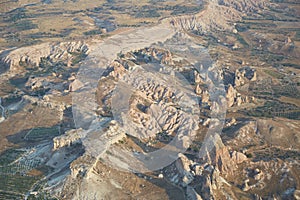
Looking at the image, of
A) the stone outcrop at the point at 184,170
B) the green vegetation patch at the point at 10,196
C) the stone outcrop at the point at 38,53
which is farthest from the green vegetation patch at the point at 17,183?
the stone outcrop at the point at 38,53

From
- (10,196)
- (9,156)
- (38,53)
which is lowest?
(38,53)

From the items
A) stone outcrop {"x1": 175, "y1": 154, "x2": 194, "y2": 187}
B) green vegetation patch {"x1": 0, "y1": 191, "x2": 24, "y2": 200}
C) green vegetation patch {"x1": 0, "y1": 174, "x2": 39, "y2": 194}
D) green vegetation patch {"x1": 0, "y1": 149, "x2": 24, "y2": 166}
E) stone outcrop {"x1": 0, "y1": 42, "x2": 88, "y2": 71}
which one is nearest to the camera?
green vegetation patch {"x1": 0, "y1": 191, "x2": 24, "y2": 200}

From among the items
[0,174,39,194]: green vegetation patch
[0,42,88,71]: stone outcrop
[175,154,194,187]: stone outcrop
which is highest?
[0,174,39,194]: green vegetation patch

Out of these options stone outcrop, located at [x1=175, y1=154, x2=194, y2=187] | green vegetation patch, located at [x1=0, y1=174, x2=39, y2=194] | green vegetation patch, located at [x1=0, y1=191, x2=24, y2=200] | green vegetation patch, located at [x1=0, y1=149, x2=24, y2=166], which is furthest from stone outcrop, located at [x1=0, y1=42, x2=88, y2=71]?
stone outcrop, located at [x1=175, y1=154, x2=194, y2=187]

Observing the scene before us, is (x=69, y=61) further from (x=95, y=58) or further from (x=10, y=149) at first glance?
(x=10, y=149)

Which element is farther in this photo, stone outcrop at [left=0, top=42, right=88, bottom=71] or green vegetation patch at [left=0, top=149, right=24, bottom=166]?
stone outcrop at [left=0, top=42, right=88, bottom=71]

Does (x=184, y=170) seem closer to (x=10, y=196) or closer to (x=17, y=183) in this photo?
(x=17, y=183)

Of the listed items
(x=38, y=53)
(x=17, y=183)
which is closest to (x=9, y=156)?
(x=17, y=183)

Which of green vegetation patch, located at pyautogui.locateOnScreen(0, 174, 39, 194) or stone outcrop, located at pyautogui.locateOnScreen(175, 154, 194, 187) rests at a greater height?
green vegetation patch, located at pyautogui.locateOnScreen(0, 174, 39, 194)

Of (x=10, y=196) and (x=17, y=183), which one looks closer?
(x=10, y=196)

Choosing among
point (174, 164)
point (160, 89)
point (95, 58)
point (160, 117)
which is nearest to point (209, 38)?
→ point (95, 58)

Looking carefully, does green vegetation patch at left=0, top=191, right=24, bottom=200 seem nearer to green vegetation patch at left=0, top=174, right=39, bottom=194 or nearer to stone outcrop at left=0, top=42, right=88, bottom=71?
green vegetation patch at left=0, top=174, right=39, bottom=194
